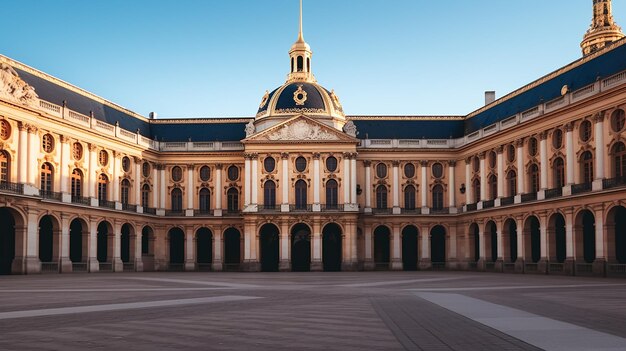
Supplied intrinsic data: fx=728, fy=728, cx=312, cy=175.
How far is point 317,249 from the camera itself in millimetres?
75375

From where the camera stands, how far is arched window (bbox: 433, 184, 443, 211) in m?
80.2

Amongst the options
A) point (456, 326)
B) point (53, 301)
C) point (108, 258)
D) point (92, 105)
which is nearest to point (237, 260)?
point (108, 258)

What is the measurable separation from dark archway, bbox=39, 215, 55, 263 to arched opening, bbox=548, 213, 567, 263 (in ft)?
136

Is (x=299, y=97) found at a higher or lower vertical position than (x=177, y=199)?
higher

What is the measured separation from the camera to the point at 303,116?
76.7m

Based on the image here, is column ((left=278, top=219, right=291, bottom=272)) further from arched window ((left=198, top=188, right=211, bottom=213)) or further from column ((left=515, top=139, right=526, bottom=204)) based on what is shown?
column ((left=515, top=139, right=526, bottom=204))

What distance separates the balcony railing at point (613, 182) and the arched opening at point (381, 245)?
3135cm

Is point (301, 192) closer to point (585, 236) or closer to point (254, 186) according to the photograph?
point (254, 186)

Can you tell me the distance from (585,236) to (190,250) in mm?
41747

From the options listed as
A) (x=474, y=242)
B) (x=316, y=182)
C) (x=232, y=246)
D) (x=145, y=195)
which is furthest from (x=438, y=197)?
(x=145, y=195)

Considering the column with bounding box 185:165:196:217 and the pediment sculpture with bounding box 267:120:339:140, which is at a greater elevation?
the pediment sculpture with bounding box 267:120:339:140

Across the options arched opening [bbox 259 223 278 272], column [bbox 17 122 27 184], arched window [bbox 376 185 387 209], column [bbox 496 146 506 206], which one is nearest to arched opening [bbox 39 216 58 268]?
column [bbox 17 122 27 184]

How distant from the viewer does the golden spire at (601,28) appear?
88250 millimetres

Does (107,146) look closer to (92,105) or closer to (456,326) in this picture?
(92,105)
